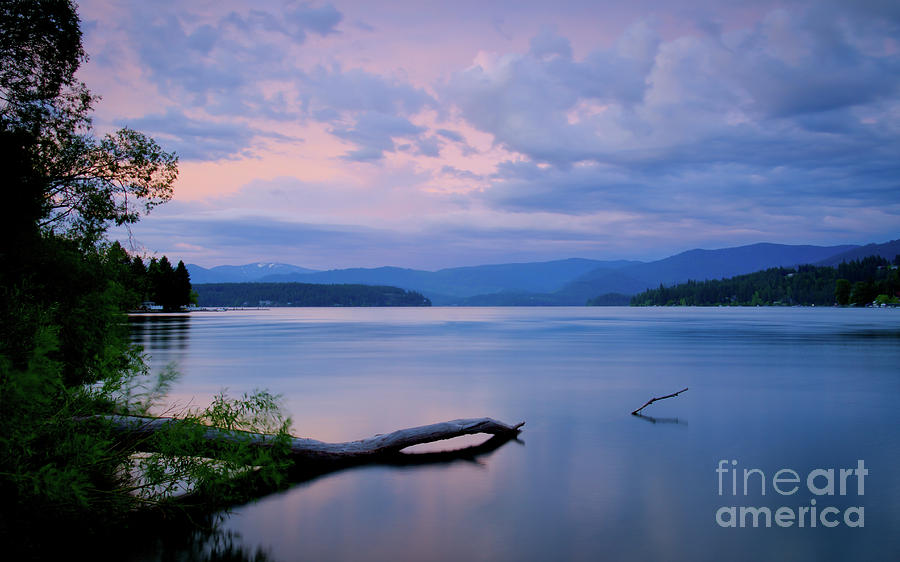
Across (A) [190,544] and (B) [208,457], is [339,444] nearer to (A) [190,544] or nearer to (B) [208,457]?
(B) [208,457]

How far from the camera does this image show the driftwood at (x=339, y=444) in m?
10.8

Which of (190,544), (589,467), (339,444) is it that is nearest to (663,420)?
(589,467)

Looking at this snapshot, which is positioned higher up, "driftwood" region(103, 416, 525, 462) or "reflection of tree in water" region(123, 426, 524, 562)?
"driftwood" region(103, 416, 525, 462)

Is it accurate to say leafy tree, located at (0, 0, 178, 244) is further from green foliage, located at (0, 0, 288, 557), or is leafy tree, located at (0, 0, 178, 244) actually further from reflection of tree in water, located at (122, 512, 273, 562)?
reflection of tree in water, located at (122, 512, 273, 562)

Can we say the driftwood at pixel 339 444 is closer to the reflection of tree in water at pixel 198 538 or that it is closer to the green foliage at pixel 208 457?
the green foliage at pixel 208 457

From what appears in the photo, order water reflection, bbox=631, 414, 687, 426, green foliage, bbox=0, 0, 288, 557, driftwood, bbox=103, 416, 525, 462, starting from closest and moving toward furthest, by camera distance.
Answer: green foliage, bbox=0, 0, 288, 557 < driftwood, bbox=103, 416, 525, 462 < water reflection, bbox=631, 414, 687, 426

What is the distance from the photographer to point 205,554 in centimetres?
854

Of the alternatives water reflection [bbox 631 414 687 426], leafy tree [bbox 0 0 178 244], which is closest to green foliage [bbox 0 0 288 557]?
leafy tree [bbox 0 0 178 244]

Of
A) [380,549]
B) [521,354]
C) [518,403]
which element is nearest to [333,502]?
[380,549]

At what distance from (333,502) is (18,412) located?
16.9ft

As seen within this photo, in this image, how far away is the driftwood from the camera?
10.8 metres

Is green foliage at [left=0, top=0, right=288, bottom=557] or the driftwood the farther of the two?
the driftwood

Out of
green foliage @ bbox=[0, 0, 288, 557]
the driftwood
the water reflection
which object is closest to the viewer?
green foliage @ bbox=[0, 0, 288, 557]

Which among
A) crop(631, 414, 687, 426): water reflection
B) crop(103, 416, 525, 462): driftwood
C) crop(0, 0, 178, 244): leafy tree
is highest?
crop(0, 0, 178, 244): leafy tree
